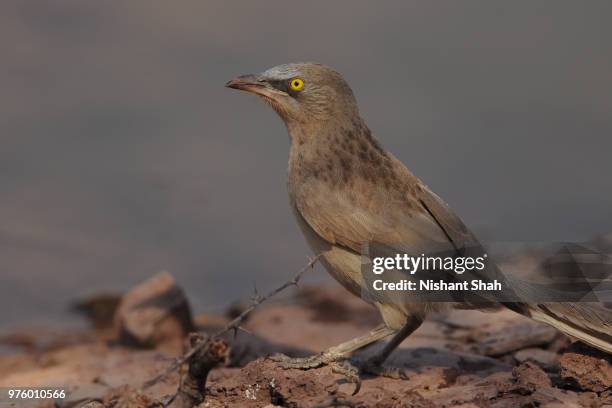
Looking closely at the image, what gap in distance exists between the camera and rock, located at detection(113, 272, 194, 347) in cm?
878

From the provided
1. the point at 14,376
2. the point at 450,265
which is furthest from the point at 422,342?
the point at 14,376

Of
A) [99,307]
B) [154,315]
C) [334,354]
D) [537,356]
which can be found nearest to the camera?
[334,354]

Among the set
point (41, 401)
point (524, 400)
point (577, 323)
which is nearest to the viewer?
point (524, 400)

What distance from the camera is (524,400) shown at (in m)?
5.13

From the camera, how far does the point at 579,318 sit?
18.5ft

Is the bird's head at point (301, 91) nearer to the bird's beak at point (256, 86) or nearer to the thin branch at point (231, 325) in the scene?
the bird's beak at point (256, 86)

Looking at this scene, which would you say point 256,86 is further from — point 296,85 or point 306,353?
point 306,353

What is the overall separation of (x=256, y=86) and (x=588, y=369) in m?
2.92

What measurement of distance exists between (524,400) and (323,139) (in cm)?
226

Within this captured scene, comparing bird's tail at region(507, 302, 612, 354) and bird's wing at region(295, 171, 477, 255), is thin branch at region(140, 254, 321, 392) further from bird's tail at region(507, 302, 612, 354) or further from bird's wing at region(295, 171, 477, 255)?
bird's tail at region(507, 302, 612, 354)

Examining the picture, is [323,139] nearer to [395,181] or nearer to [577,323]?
[395,181]

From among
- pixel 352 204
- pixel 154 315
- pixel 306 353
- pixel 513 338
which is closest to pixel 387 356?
pixel 352 204

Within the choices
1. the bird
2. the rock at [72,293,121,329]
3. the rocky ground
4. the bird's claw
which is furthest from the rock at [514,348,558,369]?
the rock at [72,293,121,329]

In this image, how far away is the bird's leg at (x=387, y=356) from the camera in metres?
6.23
